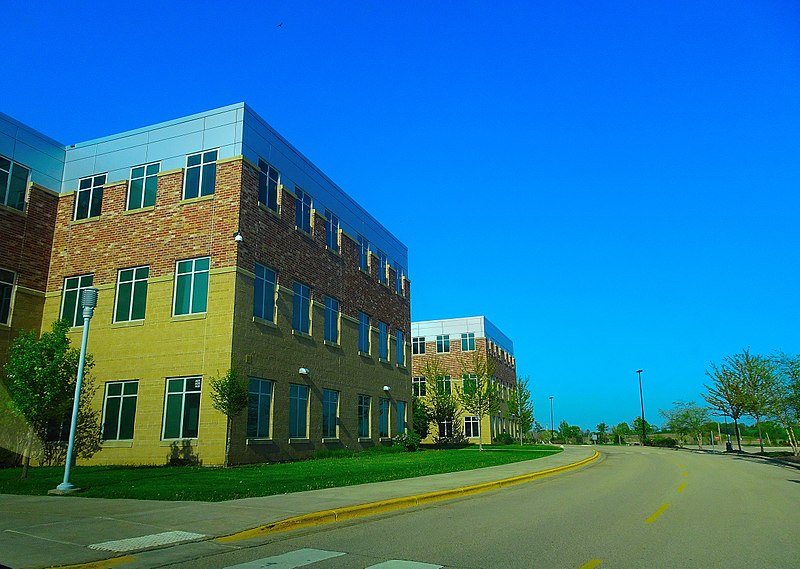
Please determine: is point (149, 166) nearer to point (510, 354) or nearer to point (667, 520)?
point (667, 520)

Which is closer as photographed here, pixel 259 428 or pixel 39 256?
pixel 259 428

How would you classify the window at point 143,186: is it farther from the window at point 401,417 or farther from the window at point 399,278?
the window at point 401,417

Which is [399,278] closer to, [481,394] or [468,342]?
[481,394]

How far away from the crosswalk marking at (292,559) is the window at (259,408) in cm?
1731

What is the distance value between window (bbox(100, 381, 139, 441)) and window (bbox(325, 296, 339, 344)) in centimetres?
1093

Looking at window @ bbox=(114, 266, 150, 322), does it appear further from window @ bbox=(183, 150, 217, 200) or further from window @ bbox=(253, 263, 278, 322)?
window @ bbox=(253, 263, 278, 322)

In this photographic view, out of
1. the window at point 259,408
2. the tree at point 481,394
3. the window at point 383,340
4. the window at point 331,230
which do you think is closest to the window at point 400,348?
the window at point 383,340

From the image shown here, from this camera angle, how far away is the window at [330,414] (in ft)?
106

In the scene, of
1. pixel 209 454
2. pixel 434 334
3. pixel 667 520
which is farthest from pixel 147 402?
pixel 434 334

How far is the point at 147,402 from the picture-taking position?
2481cm

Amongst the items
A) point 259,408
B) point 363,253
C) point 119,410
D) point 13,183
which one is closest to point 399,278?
point 363,253

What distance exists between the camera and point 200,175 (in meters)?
26.7

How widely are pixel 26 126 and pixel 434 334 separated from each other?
55067 mm

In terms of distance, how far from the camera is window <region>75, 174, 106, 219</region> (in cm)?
2838
